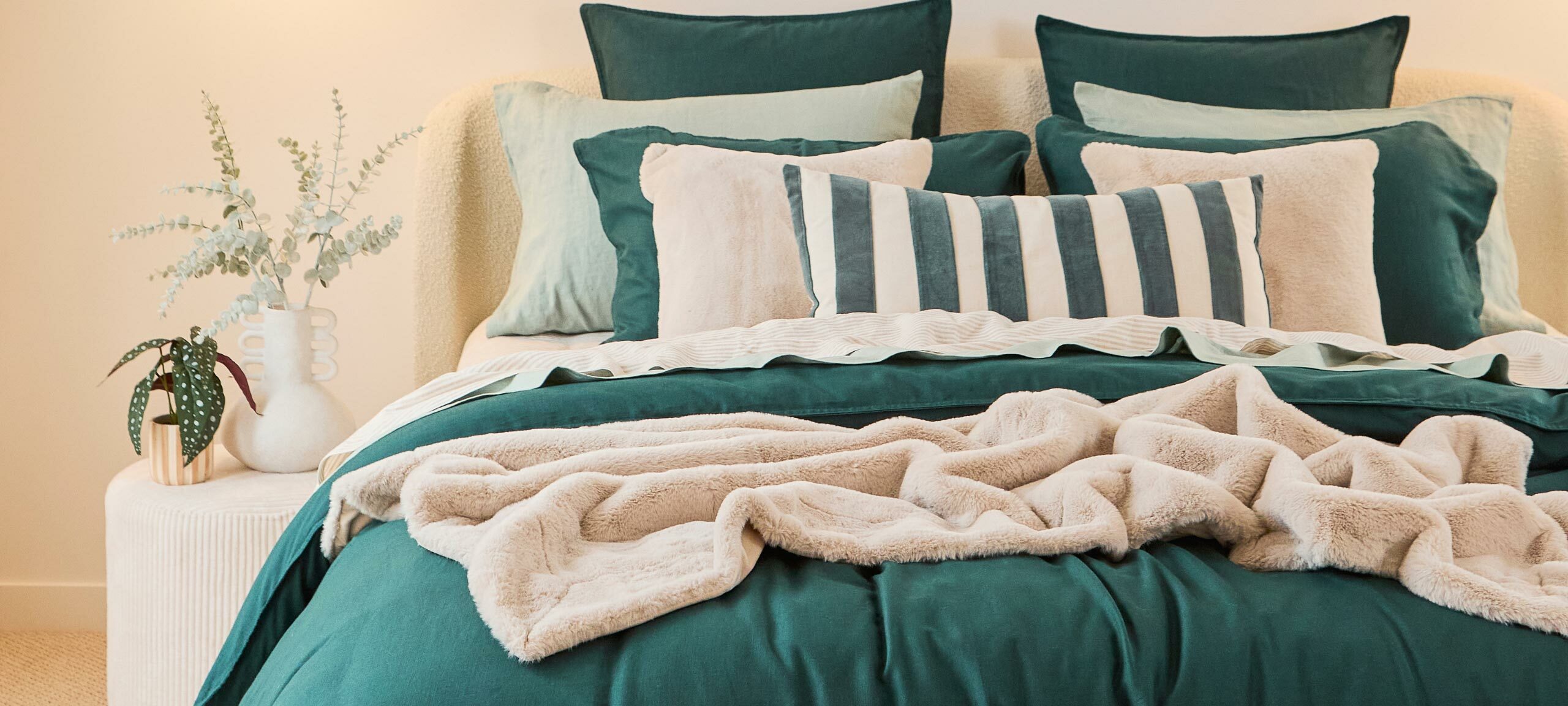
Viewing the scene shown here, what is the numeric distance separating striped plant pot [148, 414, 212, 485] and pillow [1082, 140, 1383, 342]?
4.90 ft

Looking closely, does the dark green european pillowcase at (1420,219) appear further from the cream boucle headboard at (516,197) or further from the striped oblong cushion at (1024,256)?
the cream boucle headboard at (516,197)

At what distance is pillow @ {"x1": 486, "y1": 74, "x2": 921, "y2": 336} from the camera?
2.18 m

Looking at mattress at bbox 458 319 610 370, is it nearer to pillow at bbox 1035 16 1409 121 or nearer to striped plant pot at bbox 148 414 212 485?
striped plant pot at bbox 148 414 212 485

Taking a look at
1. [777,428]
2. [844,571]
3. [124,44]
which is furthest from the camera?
[124,44]

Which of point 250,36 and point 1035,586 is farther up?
point 250,36

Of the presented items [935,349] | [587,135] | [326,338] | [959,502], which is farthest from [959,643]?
[587,135]

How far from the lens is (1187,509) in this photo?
2.83 feet

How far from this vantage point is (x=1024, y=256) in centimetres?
173

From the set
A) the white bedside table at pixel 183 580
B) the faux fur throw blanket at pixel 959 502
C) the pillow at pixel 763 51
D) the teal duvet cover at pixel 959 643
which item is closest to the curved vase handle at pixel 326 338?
the white bedside table at pixel 183 580

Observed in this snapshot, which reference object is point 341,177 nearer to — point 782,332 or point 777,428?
point 782,332

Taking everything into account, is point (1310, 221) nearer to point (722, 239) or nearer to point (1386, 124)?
point (1386, 124)

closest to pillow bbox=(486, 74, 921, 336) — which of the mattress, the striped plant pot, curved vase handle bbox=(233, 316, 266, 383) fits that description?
the mattress

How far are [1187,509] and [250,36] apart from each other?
2.27 metres

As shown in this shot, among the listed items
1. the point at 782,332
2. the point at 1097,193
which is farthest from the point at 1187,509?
the point at 1097,193
